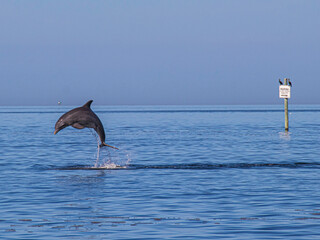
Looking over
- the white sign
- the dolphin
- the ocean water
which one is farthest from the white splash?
the white sign

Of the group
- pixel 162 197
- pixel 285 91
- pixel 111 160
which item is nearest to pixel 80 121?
pixel 162 197

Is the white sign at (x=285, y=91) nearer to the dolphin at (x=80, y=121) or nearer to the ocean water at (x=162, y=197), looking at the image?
the ocean water at (x=162, y=197)

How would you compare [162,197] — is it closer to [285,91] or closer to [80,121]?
[80,121]

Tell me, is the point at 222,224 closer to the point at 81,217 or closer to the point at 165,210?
the point at 165,210

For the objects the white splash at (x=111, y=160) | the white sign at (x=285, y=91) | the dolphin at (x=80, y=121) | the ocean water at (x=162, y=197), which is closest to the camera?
the ocean water at (x=162, y=197)

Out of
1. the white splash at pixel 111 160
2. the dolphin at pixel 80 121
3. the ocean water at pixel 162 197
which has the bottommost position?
the white splash at pixel 111 160

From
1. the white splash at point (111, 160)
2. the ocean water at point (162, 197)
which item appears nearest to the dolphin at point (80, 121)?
the white splash at point (111, 160)

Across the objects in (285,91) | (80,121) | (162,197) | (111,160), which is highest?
(80,121)

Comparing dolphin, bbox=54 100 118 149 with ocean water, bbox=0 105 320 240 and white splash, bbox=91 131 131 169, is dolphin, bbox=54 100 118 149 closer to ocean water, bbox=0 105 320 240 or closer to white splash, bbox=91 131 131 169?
white splash, bbox=91 131 131 169

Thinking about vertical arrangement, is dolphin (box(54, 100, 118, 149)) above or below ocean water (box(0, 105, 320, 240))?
above

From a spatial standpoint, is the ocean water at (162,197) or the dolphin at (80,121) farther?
the dolphin at (80,121)

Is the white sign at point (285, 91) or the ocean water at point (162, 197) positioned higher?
the white sign at point (285, 91)

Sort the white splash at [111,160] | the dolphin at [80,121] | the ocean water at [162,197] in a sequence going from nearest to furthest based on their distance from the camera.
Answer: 1. the ocean water at [162,197]
2. the dolphin at [80,121]
3. the white splash at [111,160]

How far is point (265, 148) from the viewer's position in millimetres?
37500
